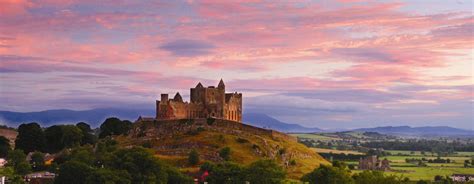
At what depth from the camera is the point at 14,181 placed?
318 feet

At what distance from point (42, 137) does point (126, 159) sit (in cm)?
5739

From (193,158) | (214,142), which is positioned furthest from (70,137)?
(193,158)

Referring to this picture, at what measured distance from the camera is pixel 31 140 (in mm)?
156875

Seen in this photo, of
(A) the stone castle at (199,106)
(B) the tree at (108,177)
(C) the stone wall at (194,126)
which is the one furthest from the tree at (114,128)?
(B) the tree at (108,177)

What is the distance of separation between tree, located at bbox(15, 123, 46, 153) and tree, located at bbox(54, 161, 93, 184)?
2030 inches

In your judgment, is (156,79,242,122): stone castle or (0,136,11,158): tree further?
(156,79,242,122): stone castle

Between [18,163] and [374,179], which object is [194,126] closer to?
[18,163]

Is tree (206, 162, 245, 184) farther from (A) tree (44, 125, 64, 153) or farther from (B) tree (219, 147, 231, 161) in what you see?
(A) tree (44, 125, 64, 153)

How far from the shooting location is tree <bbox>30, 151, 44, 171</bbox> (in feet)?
432

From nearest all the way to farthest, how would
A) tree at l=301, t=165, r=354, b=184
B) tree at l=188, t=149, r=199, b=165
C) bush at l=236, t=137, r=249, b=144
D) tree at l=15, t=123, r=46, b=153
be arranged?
1. tree at l=301, t=165, r=354, b=184
2. tree at l=188, t=149, r=199, b=165
3. bush at l=236, t=137, r=249, b=144
4. tree at l=15, t=123, r=46, b=153

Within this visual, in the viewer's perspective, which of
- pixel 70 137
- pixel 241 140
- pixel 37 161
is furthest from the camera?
pixel 70 137

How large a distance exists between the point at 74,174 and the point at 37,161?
103 ft

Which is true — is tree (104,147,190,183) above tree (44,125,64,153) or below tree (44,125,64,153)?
below

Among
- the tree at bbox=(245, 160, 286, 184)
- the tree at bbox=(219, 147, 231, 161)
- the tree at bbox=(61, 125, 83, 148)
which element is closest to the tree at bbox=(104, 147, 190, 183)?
the tree at bbox=(245, 160, 286, 184)
